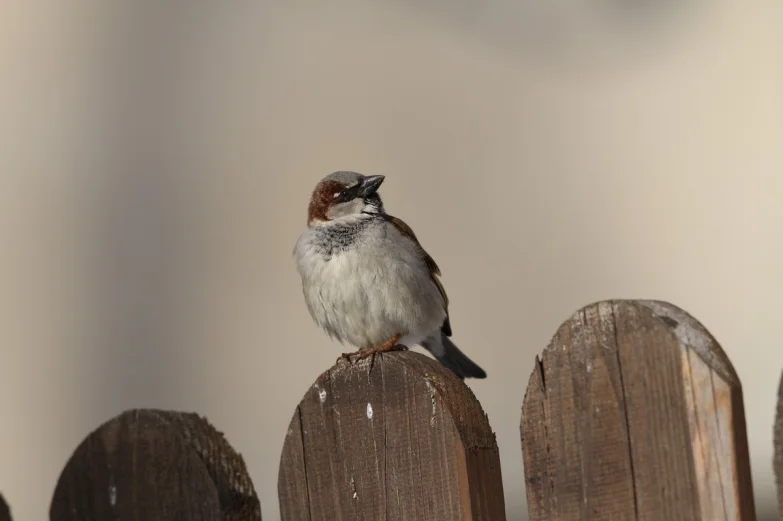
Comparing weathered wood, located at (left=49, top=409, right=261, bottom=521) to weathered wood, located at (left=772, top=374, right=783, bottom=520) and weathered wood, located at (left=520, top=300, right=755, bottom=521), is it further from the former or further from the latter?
weathered wood, located at (left=772, top=374, right=783, bottom=520)

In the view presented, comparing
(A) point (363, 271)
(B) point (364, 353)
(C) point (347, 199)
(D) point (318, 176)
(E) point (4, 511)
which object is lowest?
(E) point (4, 511)

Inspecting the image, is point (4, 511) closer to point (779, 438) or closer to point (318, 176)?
point (779, 438)

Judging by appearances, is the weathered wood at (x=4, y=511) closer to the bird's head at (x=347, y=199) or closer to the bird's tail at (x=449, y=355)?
the bird's head at (x=347, y=199)

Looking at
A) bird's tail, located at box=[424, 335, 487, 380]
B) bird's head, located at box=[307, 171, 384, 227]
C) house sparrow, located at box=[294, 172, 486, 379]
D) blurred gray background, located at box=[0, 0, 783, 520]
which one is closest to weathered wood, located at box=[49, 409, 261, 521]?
house sparrow, located at box=[294, 172, 486, 379]

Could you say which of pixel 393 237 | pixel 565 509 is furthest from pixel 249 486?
pixel 393 237

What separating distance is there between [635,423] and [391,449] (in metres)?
0.39

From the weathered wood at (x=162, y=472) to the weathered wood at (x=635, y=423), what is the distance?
1.63 ft

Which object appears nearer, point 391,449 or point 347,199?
point 391,449

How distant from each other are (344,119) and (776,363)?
2.00m

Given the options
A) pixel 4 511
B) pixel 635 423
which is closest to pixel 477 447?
pixel 635 423

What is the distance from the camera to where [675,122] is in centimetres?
473

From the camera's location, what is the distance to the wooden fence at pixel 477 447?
146 centimetres

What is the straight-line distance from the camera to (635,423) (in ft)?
4.92

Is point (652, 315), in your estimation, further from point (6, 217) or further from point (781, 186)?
point (6, 217)
